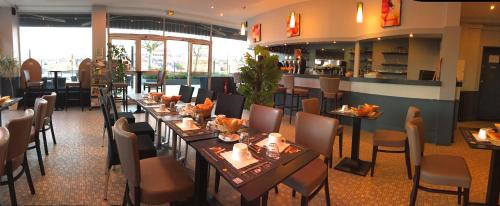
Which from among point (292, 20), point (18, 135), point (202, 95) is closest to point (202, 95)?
point (202, 95)

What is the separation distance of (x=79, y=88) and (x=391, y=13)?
8.11 m

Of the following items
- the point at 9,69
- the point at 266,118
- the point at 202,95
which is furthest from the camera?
the point at 9,69

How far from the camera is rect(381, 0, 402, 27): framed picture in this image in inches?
236

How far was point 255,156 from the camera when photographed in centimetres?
207

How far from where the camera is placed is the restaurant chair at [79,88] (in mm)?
8626

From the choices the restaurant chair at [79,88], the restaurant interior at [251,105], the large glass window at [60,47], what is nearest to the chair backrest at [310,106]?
the restaurant interior at [251,105]

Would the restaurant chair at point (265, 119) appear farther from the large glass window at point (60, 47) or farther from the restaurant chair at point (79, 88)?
the large glass window at point (60, 47)

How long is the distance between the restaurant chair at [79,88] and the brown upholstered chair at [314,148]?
753cm

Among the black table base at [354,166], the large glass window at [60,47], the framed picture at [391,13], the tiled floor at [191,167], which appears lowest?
the tiled floor at [191,167]

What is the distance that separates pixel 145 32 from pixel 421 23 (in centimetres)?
799

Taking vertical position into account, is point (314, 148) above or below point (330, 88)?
below

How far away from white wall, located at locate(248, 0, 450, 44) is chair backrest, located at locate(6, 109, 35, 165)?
238 inches

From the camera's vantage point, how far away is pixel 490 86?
8430mm

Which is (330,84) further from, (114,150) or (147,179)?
(147,179)
